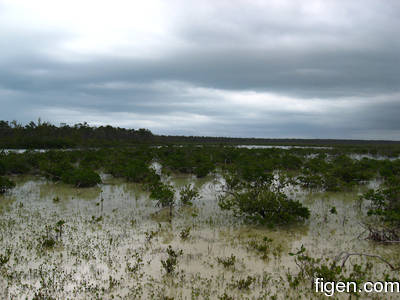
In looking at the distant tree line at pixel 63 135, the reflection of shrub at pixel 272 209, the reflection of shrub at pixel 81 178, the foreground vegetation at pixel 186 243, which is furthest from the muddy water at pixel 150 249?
the distant tree line at pixel 63 135

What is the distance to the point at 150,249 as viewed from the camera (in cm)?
586

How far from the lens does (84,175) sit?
12.2 metres

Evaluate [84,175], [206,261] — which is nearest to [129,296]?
[206,261]

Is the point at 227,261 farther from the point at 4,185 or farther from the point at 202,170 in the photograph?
the point at 202,170

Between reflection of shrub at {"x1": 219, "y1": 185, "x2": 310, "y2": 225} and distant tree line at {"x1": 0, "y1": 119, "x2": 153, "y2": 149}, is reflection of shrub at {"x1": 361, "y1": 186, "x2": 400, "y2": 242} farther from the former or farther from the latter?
distant tree line at {"x1": 0, "y1": 119, "x2": 153, "y2": 149}

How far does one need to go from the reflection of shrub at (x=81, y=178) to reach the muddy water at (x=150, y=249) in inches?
81.0

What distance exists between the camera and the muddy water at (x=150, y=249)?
4.32 metres

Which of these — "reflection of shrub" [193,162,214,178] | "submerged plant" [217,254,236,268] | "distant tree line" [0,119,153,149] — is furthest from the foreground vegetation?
"distant tree line" [0,119,153,149]

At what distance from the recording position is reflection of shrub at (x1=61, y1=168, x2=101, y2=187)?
39.7 ft

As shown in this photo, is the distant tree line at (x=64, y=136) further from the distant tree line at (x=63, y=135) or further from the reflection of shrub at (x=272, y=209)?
the reflection of shrub at (x=272, y=209)

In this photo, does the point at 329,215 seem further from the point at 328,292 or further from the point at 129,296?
the point at 129,296

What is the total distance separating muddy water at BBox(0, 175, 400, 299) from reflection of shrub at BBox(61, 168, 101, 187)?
6.75ft

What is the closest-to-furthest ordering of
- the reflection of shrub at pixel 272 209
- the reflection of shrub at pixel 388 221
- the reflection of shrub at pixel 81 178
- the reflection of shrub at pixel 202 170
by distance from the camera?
the reflection of shrub at pixel 388 221
the reflection of shrub at pixel 272 209
the reflection of shrub at pixel 81 178
the reflection of shrub at pixel 202 170

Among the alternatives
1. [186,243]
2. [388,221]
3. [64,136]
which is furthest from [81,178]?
[64,136]
